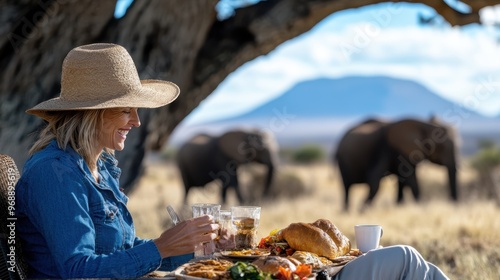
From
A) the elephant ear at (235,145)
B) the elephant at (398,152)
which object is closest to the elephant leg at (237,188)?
the elephant ear at (235,145)

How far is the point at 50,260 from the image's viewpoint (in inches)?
138

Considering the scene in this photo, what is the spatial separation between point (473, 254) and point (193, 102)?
291 centimetres

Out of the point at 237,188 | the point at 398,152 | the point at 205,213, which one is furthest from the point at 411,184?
the point at 205,213

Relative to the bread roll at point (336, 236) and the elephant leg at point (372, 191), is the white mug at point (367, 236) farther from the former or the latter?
the elephant leg at point (372, 191)

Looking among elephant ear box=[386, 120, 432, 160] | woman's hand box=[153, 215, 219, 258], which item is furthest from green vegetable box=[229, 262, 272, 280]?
elephant ear box=[386, 120, 432, 160]

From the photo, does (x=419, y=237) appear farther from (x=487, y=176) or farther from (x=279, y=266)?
(x=487, y=176)

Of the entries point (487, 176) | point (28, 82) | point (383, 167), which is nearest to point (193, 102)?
point (28, 82)

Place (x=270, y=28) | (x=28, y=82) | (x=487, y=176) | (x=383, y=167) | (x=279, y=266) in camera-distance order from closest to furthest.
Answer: (x=279, y=266) < (x=28, y=82) < (x=270, y=28) < (x=383, y=167) < (x=487, y=176)

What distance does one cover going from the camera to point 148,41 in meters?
7.78

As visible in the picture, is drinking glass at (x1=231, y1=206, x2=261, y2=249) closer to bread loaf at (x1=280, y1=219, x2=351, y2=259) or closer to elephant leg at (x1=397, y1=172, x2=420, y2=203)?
bread loaf at (x1=280, y1=219, x2=351, y2=259)

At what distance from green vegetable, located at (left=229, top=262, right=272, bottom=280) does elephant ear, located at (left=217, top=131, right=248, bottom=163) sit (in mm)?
15601

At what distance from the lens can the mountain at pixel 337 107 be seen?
131 meters

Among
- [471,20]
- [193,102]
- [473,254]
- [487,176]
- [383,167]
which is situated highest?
[471,20]

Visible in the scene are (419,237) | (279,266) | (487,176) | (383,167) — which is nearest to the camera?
(279,266)
